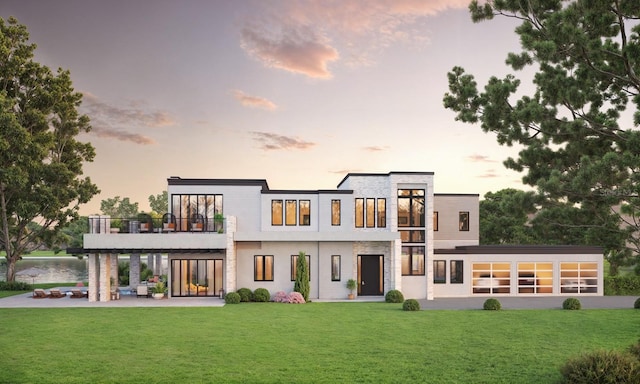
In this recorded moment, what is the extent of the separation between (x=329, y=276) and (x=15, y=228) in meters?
25.8

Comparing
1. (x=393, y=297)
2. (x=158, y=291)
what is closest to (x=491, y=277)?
(x=393, y=297)

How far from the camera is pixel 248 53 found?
29734mm

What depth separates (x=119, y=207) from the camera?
322 feet

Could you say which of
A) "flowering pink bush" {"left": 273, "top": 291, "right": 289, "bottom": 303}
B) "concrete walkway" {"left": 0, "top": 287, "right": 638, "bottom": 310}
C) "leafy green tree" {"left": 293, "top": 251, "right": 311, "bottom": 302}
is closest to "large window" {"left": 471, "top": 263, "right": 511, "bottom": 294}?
"concrete walkway" {"left": 0, "top": 287, "right": 638, "bottom": 310}

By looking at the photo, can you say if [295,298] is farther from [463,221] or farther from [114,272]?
[463,221]

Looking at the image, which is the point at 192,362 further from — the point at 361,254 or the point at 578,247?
the point at 578,247

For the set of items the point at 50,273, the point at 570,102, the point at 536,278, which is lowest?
the point at 50,273

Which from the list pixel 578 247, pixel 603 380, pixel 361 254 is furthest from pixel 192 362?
pixel 578 247

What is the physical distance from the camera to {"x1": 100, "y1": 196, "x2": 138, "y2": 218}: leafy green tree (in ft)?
320

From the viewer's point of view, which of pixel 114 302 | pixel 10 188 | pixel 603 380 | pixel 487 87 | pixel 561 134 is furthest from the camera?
pixel 10 188

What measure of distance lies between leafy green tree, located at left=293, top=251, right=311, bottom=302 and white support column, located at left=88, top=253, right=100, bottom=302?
11044 mm

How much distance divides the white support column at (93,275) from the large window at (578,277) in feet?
92.3

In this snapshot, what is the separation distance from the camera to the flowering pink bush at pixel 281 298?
90.6ft

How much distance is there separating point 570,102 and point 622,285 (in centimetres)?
2369
